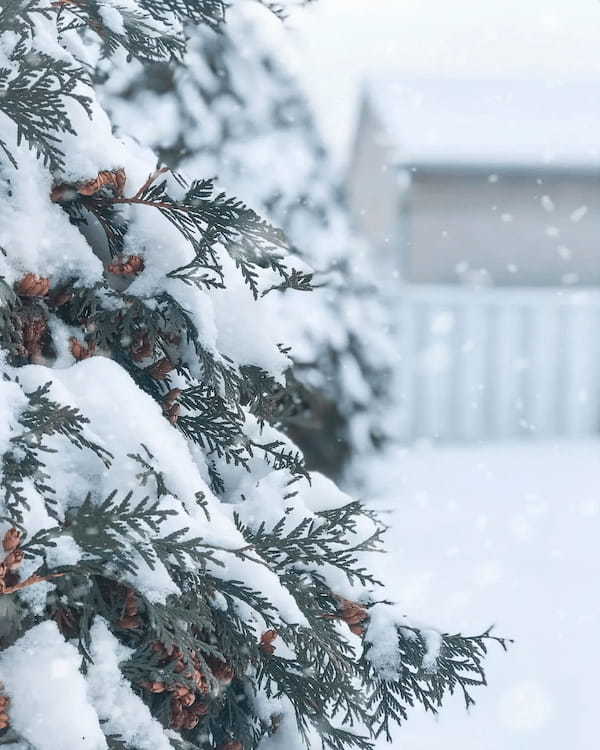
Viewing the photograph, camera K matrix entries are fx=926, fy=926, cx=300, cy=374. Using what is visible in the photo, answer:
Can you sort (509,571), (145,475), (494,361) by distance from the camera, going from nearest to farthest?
(145,475) < (509,571) < (494,361)

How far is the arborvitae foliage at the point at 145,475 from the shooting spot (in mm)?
1667

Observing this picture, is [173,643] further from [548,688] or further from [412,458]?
[412,458]

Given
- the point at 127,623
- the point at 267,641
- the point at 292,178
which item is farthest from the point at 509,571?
the point at 127,623

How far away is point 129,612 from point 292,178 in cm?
543

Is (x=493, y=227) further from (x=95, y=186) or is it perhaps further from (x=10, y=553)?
(x=10, y=553)

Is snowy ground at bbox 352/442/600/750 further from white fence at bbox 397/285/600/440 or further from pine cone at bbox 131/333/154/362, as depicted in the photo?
pine cone at bbox 131/333/154/362

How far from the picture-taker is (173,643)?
1664 mm

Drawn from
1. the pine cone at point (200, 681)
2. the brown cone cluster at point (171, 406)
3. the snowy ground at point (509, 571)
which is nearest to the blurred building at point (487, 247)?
the snowy ground at point (509, 571)

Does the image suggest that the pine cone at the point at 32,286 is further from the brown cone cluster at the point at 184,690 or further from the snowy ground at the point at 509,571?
the snowy ground at the point at 509,571

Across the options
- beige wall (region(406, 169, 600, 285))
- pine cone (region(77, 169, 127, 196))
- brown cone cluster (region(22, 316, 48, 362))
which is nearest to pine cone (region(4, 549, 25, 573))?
brown cone cluster (region(22, 316, 48, 362))

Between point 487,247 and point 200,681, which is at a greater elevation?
point 487,247

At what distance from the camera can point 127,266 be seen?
197cm

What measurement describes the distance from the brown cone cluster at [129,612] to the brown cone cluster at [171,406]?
0.41 m

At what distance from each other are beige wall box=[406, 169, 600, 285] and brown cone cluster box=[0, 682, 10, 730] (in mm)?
12187
